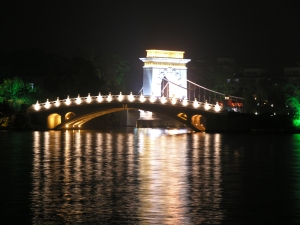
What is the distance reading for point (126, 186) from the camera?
23.5 metres

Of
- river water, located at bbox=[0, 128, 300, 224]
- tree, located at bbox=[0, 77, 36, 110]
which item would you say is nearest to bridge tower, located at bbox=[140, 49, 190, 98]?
tree, located at bbox=[0, 77, 36, 110]

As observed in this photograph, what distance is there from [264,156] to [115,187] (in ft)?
46.8

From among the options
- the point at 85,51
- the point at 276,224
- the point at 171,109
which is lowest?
the point at 276,224

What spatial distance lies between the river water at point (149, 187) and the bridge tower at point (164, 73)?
40.4 meters

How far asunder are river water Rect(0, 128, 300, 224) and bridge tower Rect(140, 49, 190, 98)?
40.4 m

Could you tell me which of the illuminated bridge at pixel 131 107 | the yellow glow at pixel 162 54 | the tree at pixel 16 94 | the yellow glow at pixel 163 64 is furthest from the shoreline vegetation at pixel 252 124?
the yellow glow at pixel 162 54

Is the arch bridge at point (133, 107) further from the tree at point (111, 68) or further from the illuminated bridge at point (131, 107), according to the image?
the tree at point (111, 68)

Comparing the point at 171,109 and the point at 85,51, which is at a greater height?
the point at 85,51

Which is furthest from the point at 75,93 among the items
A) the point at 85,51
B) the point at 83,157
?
the point at 83,157

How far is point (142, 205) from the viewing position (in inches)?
784

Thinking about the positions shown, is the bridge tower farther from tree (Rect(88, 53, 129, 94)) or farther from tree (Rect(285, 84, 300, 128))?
tree (Rect(285, 84, 300, 128))

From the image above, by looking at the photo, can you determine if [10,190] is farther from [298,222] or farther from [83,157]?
[83,157]

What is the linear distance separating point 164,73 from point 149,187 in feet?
183

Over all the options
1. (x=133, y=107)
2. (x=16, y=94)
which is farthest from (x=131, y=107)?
(x=16, y=94)
